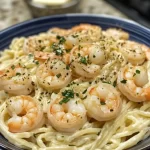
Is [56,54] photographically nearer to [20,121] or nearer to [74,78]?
[74,78]

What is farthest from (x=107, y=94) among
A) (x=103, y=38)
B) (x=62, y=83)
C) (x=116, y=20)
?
(x=116, y=20)

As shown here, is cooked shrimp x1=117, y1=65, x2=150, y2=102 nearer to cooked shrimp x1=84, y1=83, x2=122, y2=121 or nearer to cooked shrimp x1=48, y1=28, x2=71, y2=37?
cooked shrimp x1=84, y1=83, x2=122, y2=121

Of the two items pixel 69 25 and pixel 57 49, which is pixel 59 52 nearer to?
pixel 57 49

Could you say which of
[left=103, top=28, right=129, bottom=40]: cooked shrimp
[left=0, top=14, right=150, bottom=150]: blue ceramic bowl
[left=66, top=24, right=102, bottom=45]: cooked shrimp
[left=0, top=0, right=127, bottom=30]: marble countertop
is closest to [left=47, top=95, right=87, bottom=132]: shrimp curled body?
[left=66, top=24, right=102, bottom=45]: cooked shrimp

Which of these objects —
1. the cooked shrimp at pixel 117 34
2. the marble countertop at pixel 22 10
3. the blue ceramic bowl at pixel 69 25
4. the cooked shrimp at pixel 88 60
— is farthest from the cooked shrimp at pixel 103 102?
the marble countertop at pixel 22 10

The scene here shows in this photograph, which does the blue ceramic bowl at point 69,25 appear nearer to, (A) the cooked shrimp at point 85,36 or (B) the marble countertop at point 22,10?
(A) the cooked shrimp at point 85,36

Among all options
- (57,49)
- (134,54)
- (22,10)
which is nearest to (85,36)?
(57,49)
